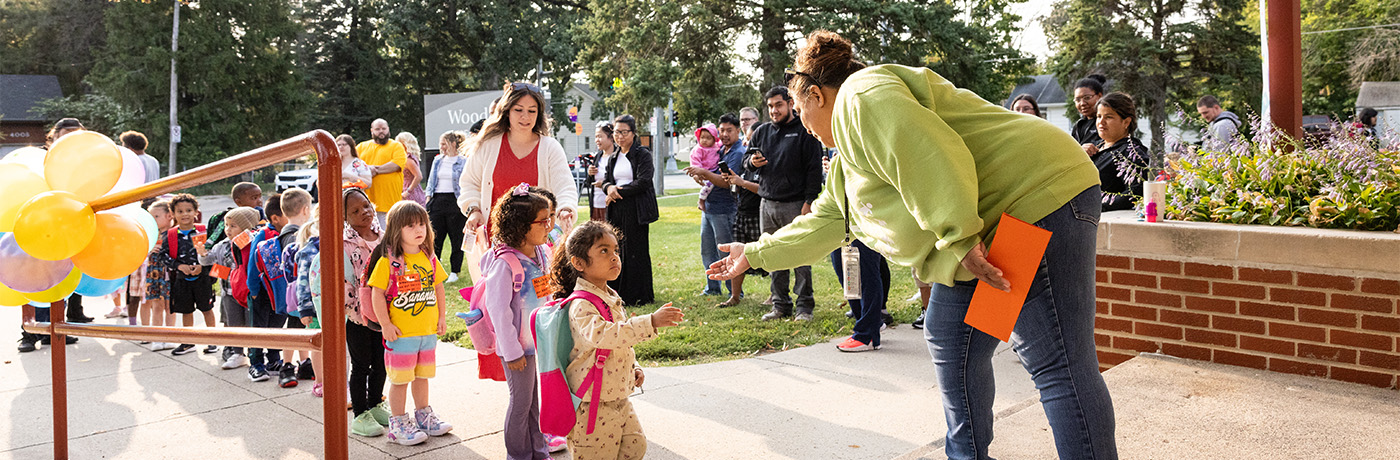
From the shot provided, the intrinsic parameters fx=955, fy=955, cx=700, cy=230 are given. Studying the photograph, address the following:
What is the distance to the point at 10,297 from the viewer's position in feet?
11.8

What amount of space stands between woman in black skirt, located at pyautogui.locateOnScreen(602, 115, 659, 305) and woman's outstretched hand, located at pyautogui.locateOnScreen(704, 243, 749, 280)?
522cm

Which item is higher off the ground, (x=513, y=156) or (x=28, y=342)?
(x=513, y=156)

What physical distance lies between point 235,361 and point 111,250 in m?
2.95

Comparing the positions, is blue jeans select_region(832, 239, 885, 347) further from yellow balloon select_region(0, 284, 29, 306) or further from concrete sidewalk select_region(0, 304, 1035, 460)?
yellow balloon select_region(0, 284, 29, 306)

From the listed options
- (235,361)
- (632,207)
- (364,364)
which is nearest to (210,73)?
(632,207)

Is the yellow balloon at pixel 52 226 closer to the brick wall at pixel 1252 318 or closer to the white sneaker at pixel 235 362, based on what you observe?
the white sneaker at pixel 235 362

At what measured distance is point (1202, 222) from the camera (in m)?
4.86

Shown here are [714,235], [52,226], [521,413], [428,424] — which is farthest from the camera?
[714,235]

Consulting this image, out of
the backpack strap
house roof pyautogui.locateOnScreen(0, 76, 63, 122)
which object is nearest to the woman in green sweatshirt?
the backpack strap

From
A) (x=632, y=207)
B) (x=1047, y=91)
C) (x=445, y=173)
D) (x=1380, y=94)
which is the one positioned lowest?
(x=632, y=207)

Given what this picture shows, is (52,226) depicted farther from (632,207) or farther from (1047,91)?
(1047,91)

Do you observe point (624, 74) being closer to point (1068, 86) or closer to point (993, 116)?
point (1068, 86)

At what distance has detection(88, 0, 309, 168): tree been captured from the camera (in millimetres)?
40344

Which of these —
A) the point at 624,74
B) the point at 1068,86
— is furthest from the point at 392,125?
the point at 1068,86
